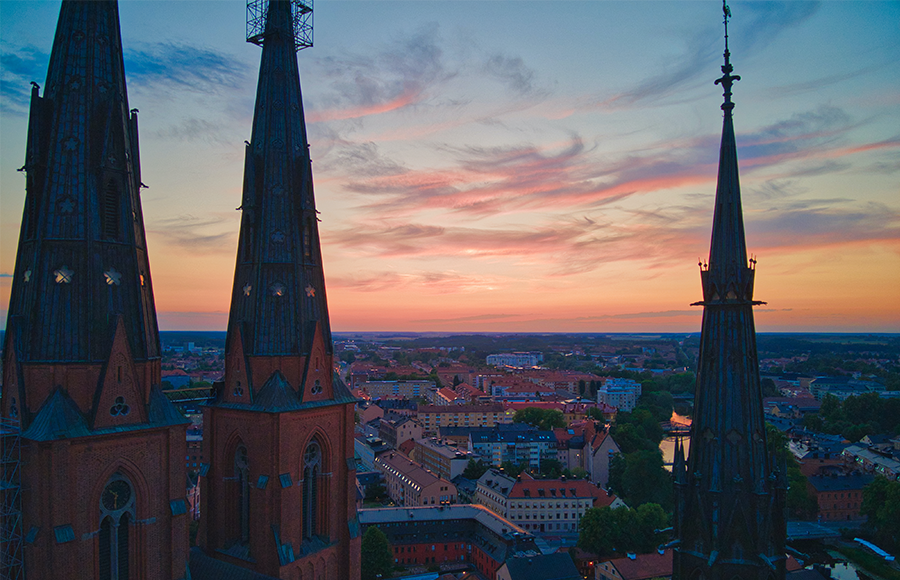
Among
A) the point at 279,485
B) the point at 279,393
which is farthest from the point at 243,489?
the point at 279,393

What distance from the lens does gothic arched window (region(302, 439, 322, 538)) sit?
108 ft

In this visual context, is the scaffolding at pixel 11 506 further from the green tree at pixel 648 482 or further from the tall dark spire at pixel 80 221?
the green tree at pixel 648 482

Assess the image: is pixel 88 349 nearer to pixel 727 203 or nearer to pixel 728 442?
pixel 728 442

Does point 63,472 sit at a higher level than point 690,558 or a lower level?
higher

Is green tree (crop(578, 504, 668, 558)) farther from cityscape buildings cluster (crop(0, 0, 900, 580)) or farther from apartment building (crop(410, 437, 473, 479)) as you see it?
cityscape buildings cluster (crop(0, 0, 900, 580))

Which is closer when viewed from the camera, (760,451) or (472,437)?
(760,451)

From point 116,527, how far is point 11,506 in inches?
152

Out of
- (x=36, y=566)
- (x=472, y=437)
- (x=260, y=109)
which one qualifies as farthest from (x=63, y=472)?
(x=472, y=437)

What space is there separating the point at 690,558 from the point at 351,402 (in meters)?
19.7

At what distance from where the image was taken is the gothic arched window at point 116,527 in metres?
25.4

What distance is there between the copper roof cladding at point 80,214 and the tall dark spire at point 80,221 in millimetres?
41

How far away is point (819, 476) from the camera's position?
112 m

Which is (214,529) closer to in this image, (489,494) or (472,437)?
(489,494)

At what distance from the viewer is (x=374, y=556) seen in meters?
70.0
